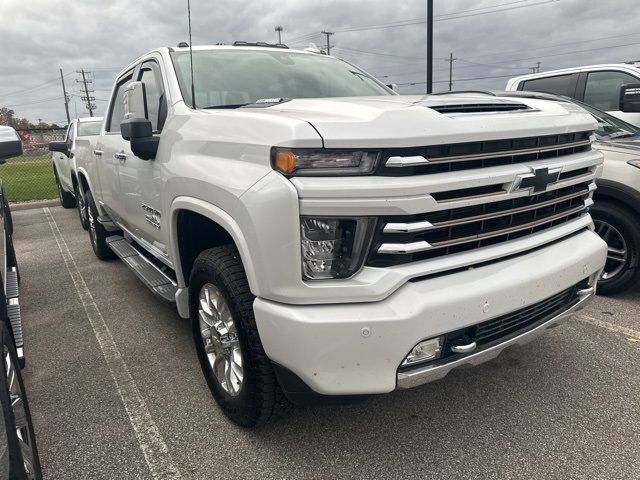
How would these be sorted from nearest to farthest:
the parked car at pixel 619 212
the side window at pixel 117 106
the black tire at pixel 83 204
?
the parked car at pixel 619 212 < the side window at pixel 117 106 < the black tire at pixel 83 204

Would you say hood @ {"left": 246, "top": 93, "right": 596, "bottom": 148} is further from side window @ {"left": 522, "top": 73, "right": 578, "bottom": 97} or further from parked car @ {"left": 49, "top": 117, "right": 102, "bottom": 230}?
side window @ {"left": 522, "top": 73, "right": 578, "bottom": 97}

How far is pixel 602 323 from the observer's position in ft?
12.2

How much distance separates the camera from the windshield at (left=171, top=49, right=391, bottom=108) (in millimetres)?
3079

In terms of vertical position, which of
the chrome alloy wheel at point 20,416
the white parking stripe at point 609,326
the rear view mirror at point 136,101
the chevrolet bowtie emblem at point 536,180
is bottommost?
the white parking stripe at point 609,326

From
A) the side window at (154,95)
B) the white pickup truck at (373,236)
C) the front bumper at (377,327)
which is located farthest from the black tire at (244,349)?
the side window at (154,95)

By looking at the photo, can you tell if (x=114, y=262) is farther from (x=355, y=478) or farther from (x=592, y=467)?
(x=592, y=467)

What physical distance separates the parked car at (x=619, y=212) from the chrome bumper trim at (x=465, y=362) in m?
1.96

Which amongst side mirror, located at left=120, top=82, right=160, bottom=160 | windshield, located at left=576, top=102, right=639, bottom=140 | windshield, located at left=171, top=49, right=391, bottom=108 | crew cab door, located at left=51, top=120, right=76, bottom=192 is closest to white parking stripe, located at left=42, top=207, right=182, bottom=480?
side mirror, located at left=120, top=82, right=160, bottom=160

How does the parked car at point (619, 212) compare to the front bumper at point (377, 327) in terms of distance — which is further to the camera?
the parked car at point (619, 212)

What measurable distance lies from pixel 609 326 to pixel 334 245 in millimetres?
2798

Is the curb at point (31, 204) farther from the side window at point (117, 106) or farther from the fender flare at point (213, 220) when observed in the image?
the fender flare at point (213, 220)

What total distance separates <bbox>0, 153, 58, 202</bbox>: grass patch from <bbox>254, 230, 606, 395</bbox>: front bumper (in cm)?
567

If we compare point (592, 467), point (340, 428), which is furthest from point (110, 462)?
point (592, 467)

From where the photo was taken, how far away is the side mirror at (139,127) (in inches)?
111
